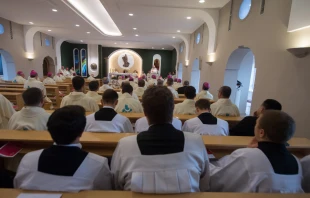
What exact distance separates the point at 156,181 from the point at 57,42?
15.3m

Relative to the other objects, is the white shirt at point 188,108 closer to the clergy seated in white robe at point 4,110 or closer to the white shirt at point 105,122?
the white shirt at point 105,122

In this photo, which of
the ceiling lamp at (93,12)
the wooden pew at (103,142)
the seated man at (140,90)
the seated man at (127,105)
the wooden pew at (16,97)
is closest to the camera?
the wooden pew at (103,142)

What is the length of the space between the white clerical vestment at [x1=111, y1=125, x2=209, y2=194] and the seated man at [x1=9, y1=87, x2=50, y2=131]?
1521mm

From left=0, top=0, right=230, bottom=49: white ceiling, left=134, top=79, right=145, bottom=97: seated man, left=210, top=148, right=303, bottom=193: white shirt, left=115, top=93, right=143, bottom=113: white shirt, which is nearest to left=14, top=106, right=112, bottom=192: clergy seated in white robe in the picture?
left=210, top=148, right=303, bottom=193: white shirt

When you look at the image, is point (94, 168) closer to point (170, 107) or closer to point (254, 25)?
point (170, 107)

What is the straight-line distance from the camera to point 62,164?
104 centimetres

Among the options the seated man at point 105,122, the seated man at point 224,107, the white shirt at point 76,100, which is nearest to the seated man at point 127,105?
the white shirt at point 76,100

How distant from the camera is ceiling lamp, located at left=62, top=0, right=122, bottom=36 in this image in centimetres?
664

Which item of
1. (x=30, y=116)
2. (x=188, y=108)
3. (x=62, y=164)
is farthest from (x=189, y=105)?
(x=62, y=164)

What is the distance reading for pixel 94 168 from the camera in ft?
3.73

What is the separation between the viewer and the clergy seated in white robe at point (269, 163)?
1.13 meters

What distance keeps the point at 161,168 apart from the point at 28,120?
1854 millimetres

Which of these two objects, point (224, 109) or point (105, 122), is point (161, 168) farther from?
point (224, 109)

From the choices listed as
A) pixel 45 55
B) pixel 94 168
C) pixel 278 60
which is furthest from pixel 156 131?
pixel 45 55
